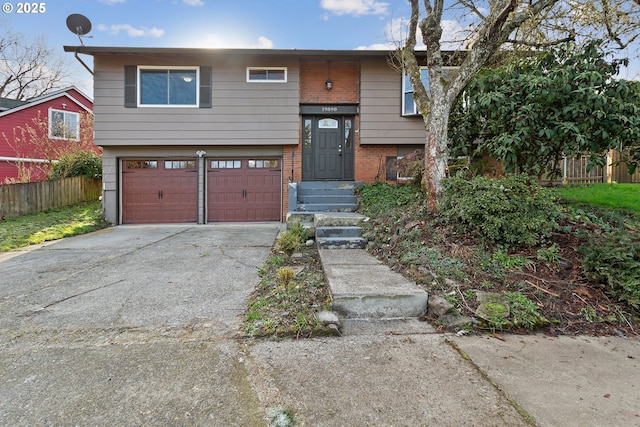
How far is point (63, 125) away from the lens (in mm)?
14078

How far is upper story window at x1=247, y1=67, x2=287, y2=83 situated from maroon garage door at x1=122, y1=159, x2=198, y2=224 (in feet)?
10.0

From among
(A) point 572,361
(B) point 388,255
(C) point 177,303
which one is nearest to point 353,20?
(B) point 388,255

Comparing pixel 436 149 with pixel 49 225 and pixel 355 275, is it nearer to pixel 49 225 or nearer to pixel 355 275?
pixel 355 275

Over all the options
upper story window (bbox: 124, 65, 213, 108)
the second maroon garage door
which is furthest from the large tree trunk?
upper story window (bbox: 124, 65, 213, 108)

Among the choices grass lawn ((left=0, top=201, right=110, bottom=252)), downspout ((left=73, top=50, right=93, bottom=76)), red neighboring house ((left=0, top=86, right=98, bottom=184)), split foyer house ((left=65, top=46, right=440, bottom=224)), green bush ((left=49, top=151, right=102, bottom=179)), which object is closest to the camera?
grass lawn ((left=0, top=201, right=110, bottom=252))

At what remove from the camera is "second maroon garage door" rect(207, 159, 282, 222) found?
9.81 metres

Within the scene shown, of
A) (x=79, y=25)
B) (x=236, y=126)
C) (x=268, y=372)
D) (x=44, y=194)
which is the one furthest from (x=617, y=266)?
(x=44, y=194)

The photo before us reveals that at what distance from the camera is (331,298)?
3129 millimetres

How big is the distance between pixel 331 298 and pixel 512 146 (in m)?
3.98

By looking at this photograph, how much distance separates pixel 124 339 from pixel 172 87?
337 inches

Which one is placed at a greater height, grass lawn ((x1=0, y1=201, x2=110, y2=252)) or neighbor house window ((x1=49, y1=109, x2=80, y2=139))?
neighbor house window ((x1=49, y1=109, x2=80, y2=139))

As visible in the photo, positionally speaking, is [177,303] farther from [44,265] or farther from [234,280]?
[44,265]

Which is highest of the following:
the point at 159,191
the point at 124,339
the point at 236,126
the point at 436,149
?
the point at 236,126

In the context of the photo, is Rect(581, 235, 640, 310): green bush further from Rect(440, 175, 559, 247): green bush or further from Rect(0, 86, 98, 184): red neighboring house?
Rect(0, 86, 98, 184): red neighboring house
